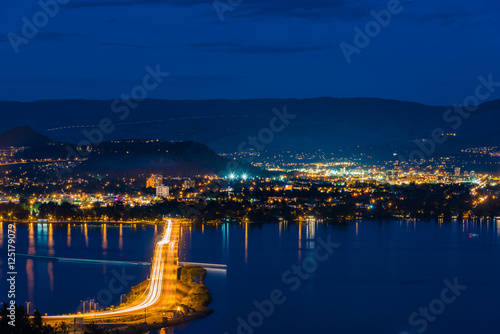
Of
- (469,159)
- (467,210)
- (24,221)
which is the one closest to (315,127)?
(469,159)

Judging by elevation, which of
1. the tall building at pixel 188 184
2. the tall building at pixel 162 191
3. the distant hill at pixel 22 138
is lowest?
the tall building at pixel 162 191

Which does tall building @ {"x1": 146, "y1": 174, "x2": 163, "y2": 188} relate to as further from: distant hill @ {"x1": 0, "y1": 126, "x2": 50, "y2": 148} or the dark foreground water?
the dark foreground water

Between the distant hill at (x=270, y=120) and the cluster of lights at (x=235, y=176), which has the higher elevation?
the distant hill at (x=270, y=120)

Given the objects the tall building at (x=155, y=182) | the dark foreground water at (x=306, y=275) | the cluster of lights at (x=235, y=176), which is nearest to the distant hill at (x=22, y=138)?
the tall building at (x=155, y=182)

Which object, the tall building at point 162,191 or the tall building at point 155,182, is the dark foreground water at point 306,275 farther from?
the tall building at point 155,182

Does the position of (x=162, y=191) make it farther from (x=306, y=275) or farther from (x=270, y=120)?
(x=270, y=120)

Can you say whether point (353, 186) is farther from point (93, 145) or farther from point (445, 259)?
point (445, 259)

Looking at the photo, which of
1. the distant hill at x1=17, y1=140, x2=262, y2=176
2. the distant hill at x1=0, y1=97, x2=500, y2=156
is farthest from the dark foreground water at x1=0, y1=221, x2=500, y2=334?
the distant hill at x1=0, y1=97, x2=500, y2=156

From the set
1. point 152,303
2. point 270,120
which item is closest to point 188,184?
point 270,120
